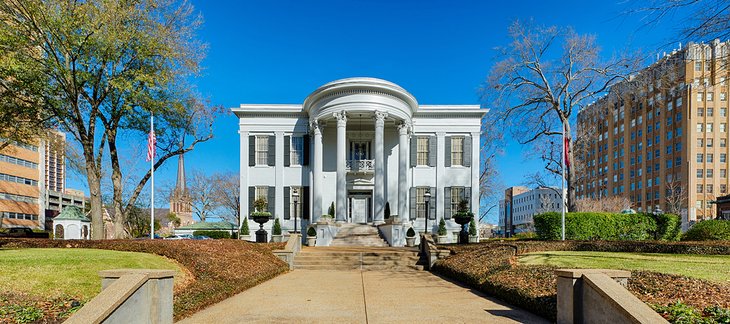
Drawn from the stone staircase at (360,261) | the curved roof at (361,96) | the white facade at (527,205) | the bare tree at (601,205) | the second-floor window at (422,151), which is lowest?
the white facade at (527,205)

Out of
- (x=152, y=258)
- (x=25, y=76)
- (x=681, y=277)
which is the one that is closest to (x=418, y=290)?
(x=681, y=277)

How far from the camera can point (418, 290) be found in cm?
906

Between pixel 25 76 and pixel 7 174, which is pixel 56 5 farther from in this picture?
pixel 7 174

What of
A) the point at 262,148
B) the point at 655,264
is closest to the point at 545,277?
the point at 655,264

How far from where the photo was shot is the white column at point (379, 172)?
2269 centimetres

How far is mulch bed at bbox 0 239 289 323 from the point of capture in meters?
5.92

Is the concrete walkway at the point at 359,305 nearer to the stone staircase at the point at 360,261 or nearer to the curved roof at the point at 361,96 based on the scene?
the stone staircase at the point at 360,261

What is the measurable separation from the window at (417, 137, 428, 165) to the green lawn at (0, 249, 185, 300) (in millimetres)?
18486

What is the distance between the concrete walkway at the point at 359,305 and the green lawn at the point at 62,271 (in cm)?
214

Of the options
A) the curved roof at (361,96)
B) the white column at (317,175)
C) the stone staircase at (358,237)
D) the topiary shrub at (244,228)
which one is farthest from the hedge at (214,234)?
the curved roof at (361,96)

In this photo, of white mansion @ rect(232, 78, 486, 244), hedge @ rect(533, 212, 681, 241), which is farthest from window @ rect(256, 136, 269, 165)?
hedge @ rect(533, 212, 681, 241)

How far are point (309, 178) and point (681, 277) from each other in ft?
68.4

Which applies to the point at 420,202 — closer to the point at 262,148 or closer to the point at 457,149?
the point at 457,149

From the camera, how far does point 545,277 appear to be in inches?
300
